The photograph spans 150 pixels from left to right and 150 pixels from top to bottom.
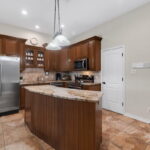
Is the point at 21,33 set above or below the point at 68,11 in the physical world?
below

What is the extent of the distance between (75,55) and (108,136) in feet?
11.4

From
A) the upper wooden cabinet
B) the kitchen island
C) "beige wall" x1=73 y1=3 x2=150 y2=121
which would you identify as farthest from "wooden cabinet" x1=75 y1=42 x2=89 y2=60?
the kitchen island

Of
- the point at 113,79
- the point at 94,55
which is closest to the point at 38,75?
the point at 94,55

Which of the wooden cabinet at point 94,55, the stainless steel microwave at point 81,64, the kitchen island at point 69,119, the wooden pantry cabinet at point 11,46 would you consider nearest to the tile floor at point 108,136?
the kitchen island at point 69,119

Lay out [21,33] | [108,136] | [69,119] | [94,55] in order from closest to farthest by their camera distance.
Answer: [69,119], [108,136], [94,55], [21,33]

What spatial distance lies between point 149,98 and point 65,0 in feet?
11.3

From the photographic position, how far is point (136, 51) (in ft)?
11.3

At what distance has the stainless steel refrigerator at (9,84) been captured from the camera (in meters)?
3.66

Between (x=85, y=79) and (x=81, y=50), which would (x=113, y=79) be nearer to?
(x=85, y=79)

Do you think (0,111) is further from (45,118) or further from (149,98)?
(149,98)

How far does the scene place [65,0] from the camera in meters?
3.03

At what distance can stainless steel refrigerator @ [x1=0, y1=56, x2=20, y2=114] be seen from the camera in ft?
12.0

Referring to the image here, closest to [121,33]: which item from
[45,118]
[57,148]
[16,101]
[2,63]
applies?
[45,118]

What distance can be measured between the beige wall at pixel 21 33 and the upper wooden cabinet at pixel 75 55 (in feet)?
2.66
